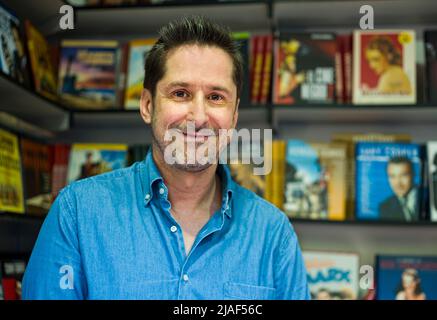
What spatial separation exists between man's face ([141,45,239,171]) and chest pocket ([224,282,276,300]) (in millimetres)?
223

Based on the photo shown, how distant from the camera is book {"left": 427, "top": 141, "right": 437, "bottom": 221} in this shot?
6.28ft

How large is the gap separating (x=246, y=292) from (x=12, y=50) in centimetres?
115

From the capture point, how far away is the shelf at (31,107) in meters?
1.82

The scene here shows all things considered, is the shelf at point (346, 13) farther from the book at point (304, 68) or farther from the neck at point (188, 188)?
the neck at point (188, 188)

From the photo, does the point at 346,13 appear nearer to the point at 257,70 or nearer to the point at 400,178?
the point at 257,70

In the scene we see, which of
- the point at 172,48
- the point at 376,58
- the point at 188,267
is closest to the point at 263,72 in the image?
the point at 376,58

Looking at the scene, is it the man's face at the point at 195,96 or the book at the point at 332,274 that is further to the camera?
the book at the point at 332,274

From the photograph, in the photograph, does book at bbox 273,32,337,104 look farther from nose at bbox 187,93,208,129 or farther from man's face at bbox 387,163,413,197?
nose at bbox 187,93,208,129

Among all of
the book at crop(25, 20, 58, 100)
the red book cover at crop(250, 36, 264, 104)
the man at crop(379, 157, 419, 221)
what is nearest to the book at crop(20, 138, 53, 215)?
the book at crop(25, 20, 58, 100)

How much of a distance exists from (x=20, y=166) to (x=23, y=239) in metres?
0.27

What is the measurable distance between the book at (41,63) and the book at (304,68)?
0.76 meters

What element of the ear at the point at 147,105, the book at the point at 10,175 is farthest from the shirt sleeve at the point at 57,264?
the book at the point at 10,175

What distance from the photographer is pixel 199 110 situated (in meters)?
1.10

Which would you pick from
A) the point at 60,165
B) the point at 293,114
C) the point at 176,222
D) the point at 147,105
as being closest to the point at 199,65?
the point at 147,105
